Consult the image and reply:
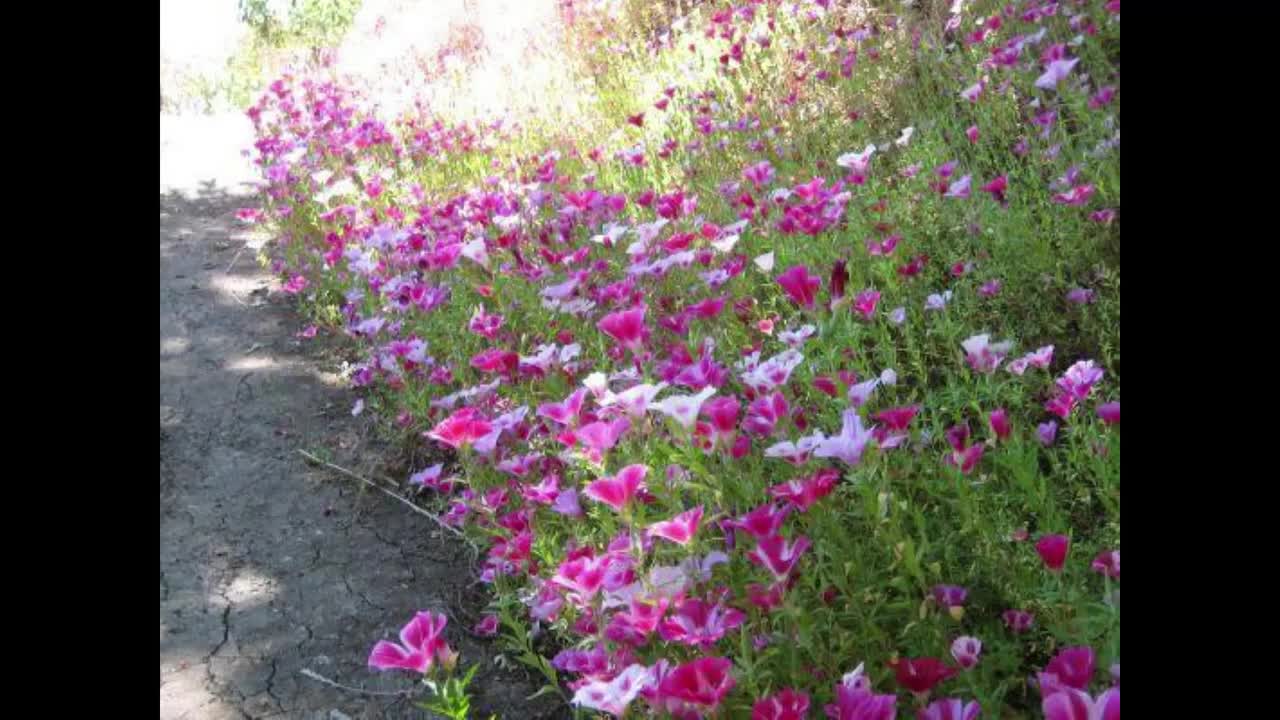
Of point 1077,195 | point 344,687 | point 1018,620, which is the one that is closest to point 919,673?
point 1018,620

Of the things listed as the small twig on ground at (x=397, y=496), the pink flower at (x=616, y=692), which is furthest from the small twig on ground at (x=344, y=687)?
the pink flower at (x=616, y=692)

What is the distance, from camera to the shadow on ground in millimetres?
2422

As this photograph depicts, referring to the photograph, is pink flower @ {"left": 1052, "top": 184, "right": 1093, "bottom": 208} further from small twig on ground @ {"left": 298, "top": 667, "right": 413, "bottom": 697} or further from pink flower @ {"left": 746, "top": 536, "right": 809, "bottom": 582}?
small twig on ground @ {"left": 298, "top": 667, "right": 413, "bottom": 697}

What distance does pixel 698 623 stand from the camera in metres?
1.63

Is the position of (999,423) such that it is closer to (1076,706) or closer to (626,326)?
(626,326)

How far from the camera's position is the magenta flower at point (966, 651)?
1537 mm

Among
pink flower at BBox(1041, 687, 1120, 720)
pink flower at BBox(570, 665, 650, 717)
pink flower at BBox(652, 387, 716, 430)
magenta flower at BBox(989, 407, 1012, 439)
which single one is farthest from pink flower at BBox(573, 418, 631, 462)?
pink flower at BBox(1041, 687, 1120, 720)

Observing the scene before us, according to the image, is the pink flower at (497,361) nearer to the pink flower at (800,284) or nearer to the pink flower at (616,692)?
the pink flower at (800,284)

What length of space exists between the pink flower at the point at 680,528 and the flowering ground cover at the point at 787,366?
0.14 feet

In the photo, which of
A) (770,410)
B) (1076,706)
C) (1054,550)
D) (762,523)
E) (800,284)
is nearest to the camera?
(1076,706)

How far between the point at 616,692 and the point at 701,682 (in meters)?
0.12

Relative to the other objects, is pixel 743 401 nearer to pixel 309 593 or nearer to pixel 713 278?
pixel 713 278
